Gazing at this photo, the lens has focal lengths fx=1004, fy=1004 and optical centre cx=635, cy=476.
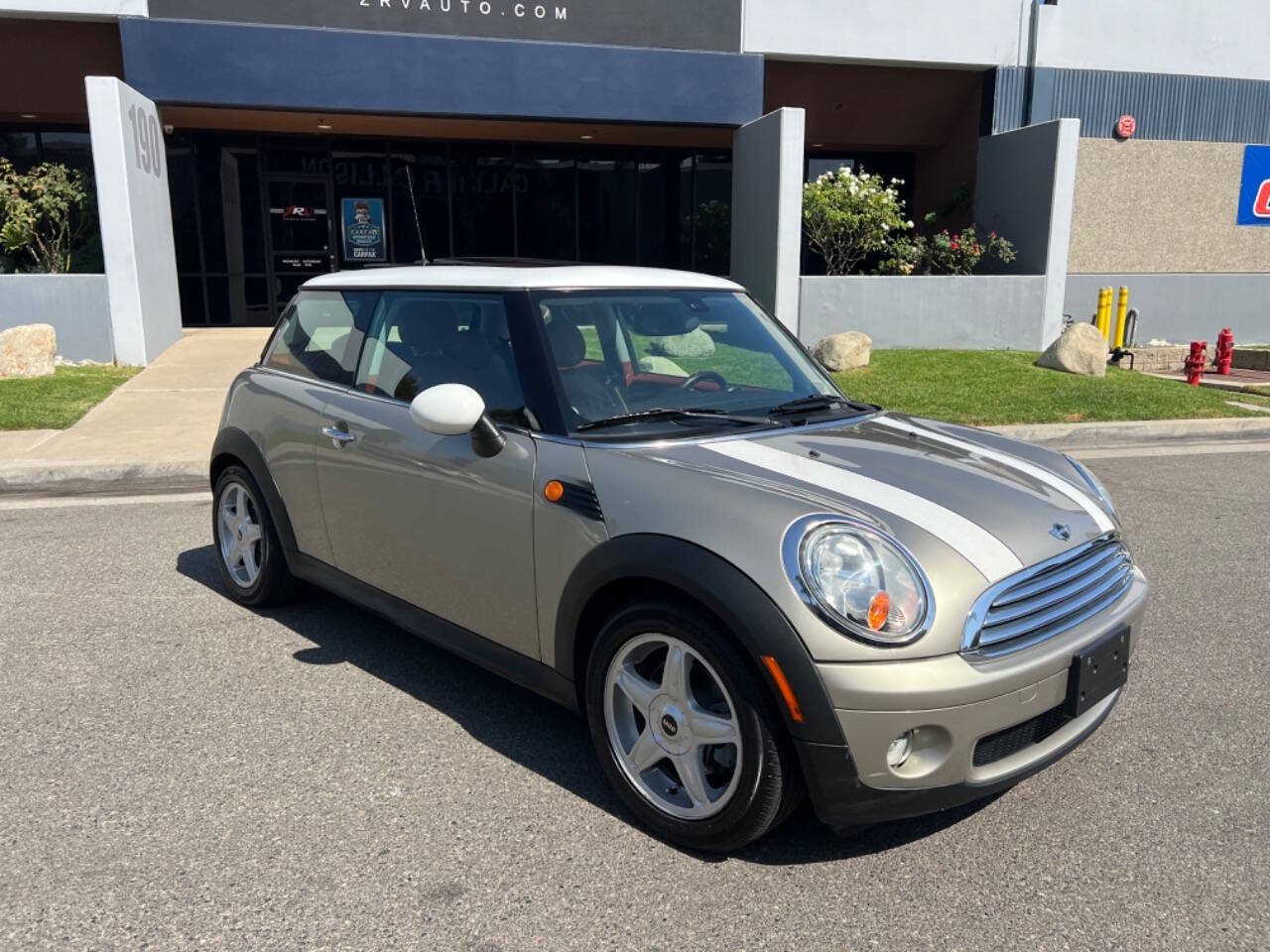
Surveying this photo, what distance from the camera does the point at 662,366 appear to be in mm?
3607

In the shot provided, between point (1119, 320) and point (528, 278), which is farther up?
point (528, 278)

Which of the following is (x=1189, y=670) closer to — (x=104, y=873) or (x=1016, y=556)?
(x=1016, y=556)

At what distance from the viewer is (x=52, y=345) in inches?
462

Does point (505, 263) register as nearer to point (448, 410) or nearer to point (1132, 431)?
point (448, 410)

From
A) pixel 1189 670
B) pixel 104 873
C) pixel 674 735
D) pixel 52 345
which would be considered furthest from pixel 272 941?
pixel 52 345

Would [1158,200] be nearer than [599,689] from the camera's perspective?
No

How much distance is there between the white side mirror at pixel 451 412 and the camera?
10.2 ft

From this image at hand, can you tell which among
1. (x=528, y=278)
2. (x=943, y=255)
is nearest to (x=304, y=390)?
(x=528, y=278)

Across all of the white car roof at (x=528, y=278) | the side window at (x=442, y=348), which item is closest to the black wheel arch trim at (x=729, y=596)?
the side window at (x=442, y=348)

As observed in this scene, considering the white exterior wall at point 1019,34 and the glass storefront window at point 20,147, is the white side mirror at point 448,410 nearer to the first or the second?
the white exterior wall at point 1019,34

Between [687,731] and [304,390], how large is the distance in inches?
95.6

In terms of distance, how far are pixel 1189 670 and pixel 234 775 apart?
3706 mm

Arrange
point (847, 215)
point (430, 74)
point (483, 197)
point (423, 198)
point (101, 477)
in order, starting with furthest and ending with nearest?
point (483, 197)
point (423, 198)
point (847, 215)
point (430, 74)
point (101, 477)

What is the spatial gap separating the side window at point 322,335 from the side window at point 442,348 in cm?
12
